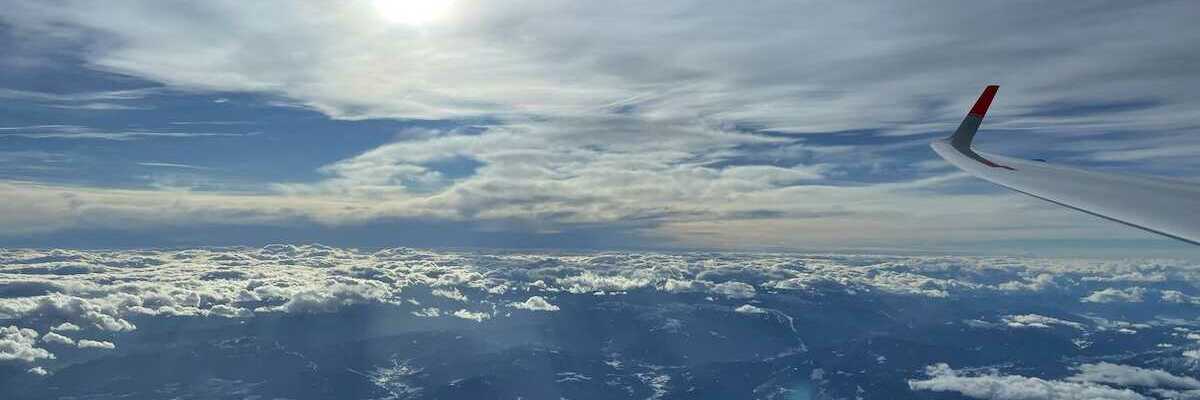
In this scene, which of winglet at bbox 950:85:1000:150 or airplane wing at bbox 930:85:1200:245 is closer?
airplane wing at bbox 930:85:1200:245

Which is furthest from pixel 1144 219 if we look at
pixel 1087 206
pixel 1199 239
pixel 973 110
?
pixel 973 110

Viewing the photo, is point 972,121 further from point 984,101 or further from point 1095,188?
point 1095,188

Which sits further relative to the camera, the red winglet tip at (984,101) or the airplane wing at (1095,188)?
the red winglet tip at (984,101)

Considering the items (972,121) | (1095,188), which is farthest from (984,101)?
(1095,188)

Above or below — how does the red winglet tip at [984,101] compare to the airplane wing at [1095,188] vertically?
above

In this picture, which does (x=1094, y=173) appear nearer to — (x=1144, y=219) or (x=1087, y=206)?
(x=1087, y=206)
